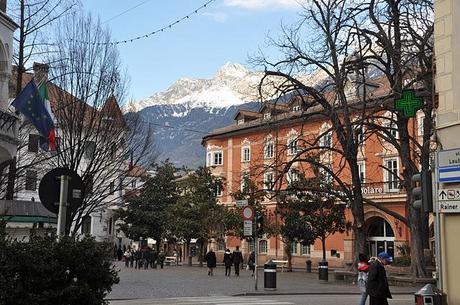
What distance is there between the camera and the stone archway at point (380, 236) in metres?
49.9

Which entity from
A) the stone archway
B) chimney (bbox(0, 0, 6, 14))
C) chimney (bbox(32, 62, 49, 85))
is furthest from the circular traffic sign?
the stone archway

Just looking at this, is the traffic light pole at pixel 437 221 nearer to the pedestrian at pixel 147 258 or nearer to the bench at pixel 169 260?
the pedestrian at pixel 147 258

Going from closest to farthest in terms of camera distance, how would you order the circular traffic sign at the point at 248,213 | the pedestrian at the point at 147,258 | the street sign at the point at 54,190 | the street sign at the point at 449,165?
the street sign at the point at 54,190 → the street sign at the point at 449,165 → the circular traffic sign at the point at 248,213 → the pedestrian at the point at 147,258

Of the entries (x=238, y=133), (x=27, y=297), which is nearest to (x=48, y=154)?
(x=27, y=297)

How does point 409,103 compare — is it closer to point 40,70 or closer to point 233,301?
point 233,301

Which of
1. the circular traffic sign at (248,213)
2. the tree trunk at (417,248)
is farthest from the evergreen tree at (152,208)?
the circular traffic sign at (248,213)

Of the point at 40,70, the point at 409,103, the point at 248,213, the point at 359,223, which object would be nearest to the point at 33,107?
the point at 40,70

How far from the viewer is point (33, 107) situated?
60.6ft

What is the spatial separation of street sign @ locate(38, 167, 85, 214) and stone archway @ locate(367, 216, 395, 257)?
43.3 m

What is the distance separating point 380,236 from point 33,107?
1524 inches

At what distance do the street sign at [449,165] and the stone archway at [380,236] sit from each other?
3904 cm

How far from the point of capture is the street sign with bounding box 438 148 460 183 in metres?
11.6

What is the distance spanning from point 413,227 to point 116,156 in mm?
14703

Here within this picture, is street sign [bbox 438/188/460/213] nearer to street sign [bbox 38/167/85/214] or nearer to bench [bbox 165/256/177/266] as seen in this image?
street sign [bbox 38/167/85/214]
